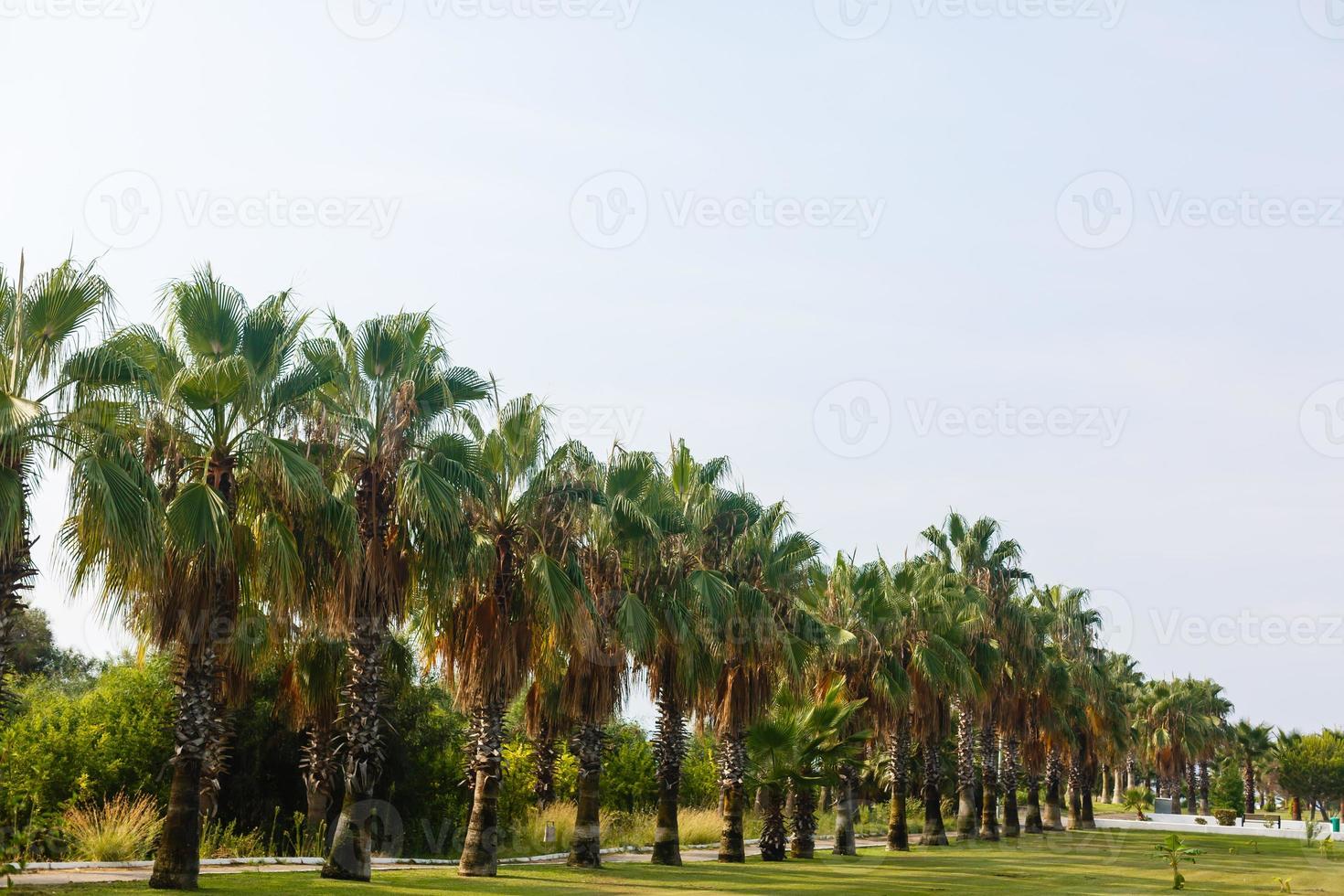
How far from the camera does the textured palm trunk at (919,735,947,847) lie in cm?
5325

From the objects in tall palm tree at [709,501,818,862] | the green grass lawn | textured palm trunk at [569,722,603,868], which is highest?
tall palm tree at [709,501,818,862]

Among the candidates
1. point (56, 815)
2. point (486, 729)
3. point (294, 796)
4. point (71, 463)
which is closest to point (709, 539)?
point (486, 729)

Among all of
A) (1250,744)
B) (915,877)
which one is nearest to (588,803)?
(915,877)

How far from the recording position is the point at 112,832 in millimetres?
26156

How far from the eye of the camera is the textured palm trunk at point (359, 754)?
2461 centimetres

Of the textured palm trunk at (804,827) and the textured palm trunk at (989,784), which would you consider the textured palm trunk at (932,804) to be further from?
the textured palm trunk at (804,827)

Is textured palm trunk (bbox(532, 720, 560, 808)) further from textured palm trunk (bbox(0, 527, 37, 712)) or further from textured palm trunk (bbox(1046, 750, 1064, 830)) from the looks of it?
textured palm trunk (bbox(1046, 750, 1064, 830))

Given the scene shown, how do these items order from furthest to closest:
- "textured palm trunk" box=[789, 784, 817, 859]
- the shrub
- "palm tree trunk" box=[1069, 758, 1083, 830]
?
"palm tree trunk" box=[1069, 758, 1083, 830] < "textured palm trunk" box=[789, 784, 817, 859] < the shrub

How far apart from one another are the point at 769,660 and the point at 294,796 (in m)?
13.9

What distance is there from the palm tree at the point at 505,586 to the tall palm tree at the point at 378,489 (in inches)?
54.4

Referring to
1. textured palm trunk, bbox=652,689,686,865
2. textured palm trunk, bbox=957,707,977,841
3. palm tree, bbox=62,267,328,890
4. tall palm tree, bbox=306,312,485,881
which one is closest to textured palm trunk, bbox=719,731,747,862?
textured palm trunk, bbox=652,689,686,865

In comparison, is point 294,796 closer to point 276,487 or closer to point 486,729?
point 486,729

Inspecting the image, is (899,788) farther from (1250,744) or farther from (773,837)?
(1250,744)

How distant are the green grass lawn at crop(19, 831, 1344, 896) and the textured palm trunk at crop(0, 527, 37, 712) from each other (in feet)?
11.9
